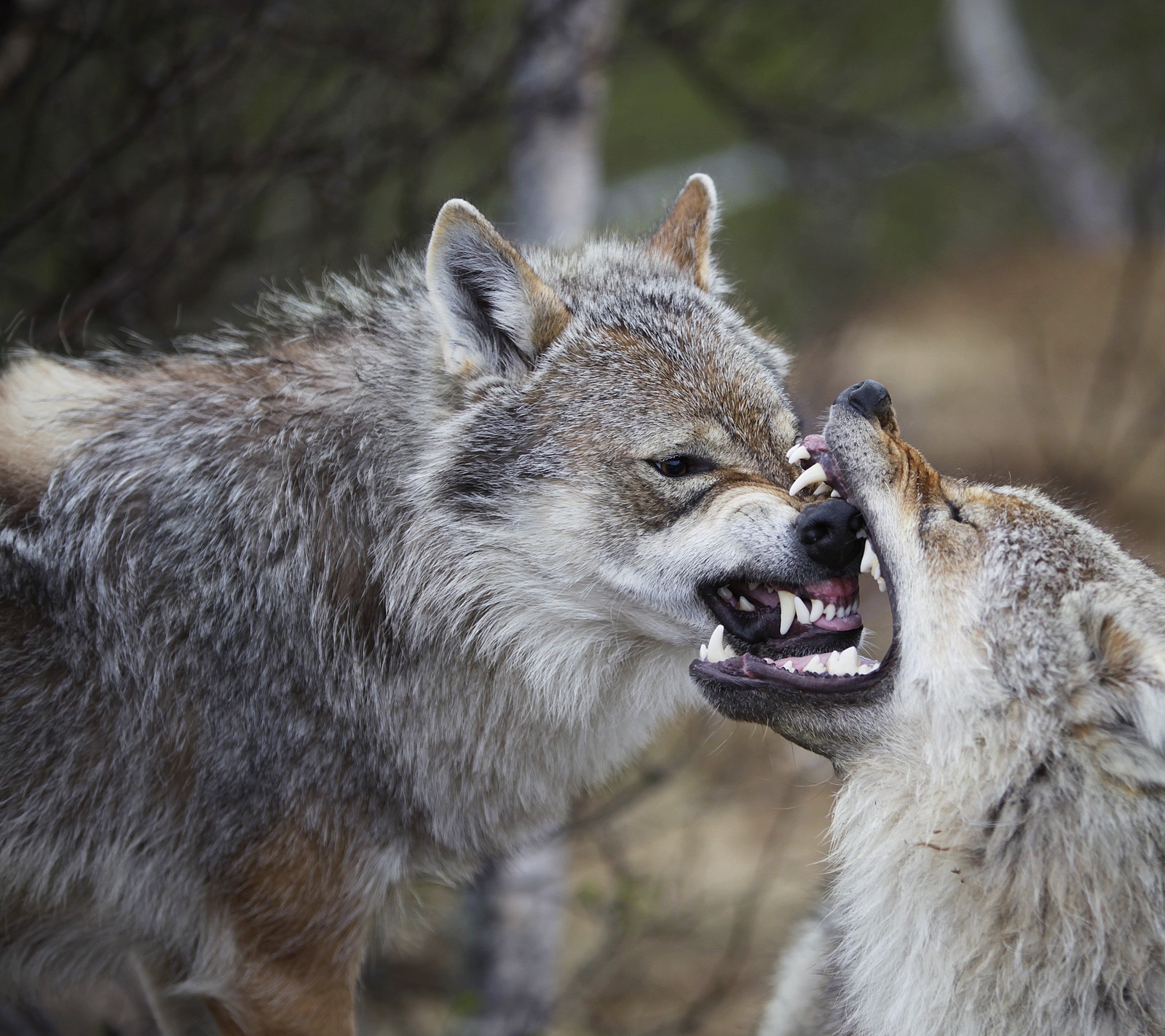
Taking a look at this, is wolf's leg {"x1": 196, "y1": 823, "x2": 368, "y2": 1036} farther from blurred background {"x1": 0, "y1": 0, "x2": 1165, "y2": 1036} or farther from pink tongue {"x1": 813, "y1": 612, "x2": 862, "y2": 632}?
pink tongue {"x1": 813, "y1": 612, "x2": 862, "y2": 632}

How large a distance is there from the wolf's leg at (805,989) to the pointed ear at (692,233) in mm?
2258

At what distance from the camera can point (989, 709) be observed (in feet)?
8.76

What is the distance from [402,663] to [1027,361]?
11167 mm

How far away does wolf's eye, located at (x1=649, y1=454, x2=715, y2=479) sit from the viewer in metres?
3.24

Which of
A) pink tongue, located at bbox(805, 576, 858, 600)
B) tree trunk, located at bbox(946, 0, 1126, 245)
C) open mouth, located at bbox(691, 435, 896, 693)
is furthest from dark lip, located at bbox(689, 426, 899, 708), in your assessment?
tree trunk, located at bbox(946, 0, 1126, 245)

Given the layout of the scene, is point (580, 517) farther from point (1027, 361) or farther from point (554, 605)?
point (1027, 361)

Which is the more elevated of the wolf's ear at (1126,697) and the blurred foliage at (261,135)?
the blurred foliage at (261,135)

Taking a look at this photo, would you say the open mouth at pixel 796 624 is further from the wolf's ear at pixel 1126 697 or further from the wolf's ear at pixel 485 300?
the wolf's ear at pixel 485 300

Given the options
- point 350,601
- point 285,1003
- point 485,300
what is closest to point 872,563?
point 485,300

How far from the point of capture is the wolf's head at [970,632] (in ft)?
8.38

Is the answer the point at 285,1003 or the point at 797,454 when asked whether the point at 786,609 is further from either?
the point at 285,1003

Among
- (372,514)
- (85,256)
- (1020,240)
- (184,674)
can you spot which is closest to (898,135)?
(85,256)

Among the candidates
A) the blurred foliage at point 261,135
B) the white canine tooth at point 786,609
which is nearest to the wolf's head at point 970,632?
the white canine tooth at point 786,609

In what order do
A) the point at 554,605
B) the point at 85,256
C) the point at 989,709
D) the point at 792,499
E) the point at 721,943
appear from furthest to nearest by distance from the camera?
the point at 721,943 → the point at 85,256 → the point at 554,605 → the point at 792,499 → the point at 989,709
